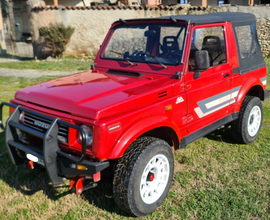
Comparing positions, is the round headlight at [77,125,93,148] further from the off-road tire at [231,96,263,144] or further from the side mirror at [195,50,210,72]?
the off-road tire at [231,96,263,144]

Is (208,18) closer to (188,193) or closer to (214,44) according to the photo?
(214,44)

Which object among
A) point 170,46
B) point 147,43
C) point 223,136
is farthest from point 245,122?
point 147,43

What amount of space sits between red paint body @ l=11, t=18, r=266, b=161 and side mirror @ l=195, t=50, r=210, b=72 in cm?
14

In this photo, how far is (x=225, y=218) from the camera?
10.2ft

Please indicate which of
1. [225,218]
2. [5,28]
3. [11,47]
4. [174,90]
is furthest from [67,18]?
[225,218]

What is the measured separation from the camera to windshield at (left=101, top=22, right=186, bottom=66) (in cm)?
374

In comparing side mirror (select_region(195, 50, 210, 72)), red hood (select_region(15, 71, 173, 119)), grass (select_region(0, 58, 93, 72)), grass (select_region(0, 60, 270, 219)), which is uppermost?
side mirror (select_region(195, 50, 210, 72))

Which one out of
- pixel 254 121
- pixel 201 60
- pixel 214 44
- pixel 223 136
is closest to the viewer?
pixel 201 60

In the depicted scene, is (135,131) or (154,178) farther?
(154,178)

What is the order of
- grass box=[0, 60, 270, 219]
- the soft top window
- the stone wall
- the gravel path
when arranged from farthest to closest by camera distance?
the stone wall
the gravel path
the soft top window
grass box=[0, 60, 270, 219]

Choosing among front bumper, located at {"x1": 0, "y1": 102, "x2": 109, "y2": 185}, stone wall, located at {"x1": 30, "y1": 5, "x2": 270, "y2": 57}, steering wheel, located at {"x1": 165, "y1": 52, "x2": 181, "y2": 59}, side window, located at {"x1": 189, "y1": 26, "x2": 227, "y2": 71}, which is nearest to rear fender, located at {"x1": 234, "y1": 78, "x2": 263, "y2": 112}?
side window, located at {"x1": 189, "y1": 26, "x2": 227, "y2": 71}

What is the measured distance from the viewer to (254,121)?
4.94 metres

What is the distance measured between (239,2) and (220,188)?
18516 millimetres

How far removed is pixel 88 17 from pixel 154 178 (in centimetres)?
1261
